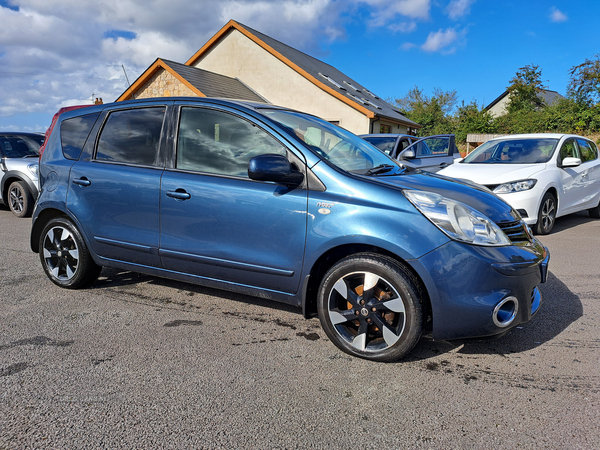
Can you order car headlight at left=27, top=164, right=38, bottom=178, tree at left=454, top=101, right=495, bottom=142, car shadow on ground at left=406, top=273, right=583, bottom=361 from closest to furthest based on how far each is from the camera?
car shadow on ground at left=406, top=273, right=583, bottom=361 → car headlight at left=27, top=164, right=38, bottom=178 → tree at left=454, top=101, right=495, bottom=142

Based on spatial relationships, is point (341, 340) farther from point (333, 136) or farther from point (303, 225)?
point (333, 136)

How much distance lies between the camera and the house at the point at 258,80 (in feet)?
67.8

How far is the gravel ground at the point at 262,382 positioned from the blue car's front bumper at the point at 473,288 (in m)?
0.30

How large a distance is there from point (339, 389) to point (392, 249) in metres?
0.87

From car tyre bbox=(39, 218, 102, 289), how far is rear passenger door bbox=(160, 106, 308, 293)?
1.01 meters

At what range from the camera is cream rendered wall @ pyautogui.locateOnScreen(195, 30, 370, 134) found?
890 inches

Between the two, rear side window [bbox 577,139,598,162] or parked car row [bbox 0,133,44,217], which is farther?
parked car row [bbox 0,133,44,217]

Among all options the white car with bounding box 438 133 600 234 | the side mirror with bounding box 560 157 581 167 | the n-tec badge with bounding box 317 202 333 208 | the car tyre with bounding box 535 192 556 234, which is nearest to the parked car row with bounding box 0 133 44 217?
the white car with bounding box 438 133 600 234

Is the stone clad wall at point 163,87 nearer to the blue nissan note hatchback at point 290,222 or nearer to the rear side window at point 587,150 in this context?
the rear side window at point 587,150

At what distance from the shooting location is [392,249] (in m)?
2.80

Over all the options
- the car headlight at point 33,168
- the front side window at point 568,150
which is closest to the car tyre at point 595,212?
the front side window at point 568,150

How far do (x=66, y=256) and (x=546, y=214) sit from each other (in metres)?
6.73

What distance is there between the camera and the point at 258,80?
957 inches

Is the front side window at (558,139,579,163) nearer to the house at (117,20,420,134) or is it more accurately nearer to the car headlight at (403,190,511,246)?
the car headlight at (403,190,511,246)
